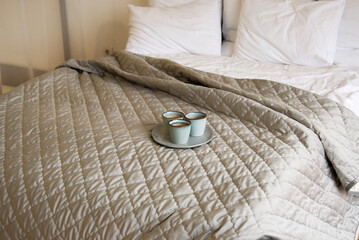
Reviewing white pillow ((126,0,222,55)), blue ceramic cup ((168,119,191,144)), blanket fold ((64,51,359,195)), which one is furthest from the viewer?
white pillow ((126,0,222,55))

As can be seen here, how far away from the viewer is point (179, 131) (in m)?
1.13

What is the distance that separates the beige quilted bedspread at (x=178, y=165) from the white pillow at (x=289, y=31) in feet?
1.96

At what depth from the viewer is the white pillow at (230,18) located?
2.32 meters

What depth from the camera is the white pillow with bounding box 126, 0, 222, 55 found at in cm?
224

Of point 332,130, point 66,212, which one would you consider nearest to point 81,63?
point 66,212

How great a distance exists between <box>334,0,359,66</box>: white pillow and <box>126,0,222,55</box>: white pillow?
2.24ft

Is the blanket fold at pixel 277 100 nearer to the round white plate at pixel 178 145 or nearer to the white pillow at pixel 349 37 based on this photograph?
the round white plate at pixel 178 145

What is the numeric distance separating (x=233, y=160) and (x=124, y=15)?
7.25 feet

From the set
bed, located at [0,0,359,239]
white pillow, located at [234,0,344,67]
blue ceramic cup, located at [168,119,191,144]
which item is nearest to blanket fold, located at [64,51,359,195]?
bed, located at [0,0,359,239]

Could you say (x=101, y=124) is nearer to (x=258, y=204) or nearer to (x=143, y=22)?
(x=258, y=204)

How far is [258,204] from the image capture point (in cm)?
92

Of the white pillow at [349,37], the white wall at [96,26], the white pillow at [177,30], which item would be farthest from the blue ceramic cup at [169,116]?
the white wall at [96,26]

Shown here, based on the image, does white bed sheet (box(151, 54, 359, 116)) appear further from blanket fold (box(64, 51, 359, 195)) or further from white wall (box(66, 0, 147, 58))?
white wall (box(66, 0, 147, 58))

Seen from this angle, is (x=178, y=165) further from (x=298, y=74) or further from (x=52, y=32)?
(x=52, y=32)
